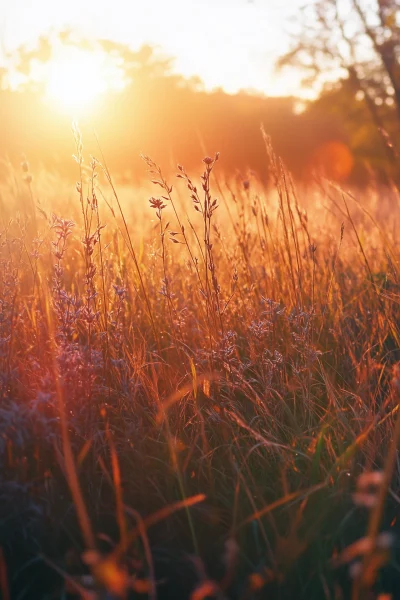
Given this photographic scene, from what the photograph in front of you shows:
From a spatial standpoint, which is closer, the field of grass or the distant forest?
the field of grass

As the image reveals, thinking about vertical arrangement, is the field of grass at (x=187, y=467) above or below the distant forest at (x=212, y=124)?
below

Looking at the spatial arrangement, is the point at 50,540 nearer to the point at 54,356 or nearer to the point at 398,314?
the point at 54,356

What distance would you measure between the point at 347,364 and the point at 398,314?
50 centimetres

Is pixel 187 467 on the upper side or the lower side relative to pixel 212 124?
lower

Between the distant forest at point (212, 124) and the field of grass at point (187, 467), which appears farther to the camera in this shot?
the distant forest at point (212, 124)

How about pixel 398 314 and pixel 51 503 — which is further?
pixel 398 314

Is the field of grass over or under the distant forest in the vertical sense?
under

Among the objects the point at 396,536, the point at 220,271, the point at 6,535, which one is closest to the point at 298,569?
the point at 396,536

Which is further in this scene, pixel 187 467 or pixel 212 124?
pixel 212 124

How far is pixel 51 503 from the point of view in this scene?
55.2 inches

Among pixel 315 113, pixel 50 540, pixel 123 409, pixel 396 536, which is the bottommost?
pixel 396 536

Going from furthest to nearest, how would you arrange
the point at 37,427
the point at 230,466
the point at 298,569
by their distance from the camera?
the point at 230,466 < the point at 37,427 < the point at 298,569

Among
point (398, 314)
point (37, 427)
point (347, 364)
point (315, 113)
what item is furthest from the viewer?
point (315, 113)

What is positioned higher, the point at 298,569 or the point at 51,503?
the point at 51,503
